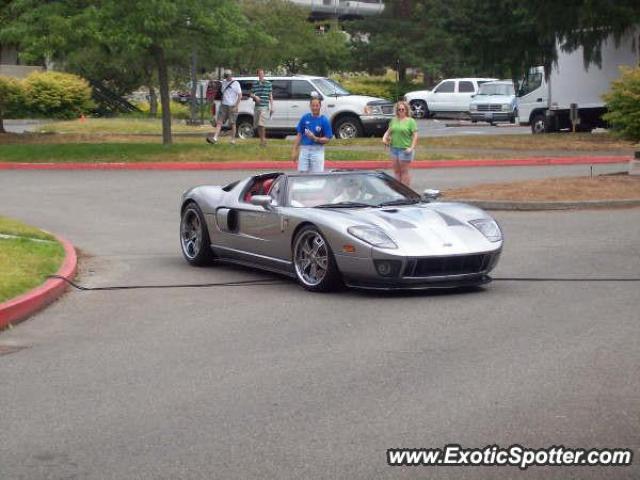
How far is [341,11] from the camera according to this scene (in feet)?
322

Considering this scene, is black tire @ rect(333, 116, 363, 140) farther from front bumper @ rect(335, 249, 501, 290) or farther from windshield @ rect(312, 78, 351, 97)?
front bumper @ rect(335, 249, 501, 290)

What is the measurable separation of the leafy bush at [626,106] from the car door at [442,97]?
30694 mm

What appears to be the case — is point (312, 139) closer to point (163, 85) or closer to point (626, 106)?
point (626, 106)

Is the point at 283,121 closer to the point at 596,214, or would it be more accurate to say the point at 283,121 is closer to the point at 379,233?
the point at 596,214

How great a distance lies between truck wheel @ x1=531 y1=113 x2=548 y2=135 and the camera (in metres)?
42.7

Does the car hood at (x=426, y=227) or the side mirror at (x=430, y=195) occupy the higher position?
the side mirror at (x=430, y=195)

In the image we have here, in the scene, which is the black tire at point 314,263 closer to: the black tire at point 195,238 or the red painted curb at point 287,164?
the black tire at point 195,238

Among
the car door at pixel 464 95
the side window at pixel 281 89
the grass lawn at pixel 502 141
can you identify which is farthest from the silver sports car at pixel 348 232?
the car door at pixel 464 95

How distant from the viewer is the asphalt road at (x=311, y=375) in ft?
22.0

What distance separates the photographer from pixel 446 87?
56906 mm

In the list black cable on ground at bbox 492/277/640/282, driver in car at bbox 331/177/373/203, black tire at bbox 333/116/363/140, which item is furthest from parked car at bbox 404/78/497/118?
black cable on ground at bbox 492/277/640/282

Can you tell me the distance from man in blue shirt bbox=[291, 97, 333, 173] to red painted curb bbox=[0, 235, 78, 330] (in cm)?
639

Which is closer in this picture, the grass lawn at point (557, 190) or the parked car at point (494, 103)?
the grass lawn at point (557, 190)

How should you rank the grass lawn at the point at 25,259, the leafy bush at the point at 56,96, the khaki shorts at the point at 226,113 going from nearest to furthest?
the grass lawn at the point at 25,259 < the khaki shorts at the point at 226,113 < the leafy bush at the point at 56,96
